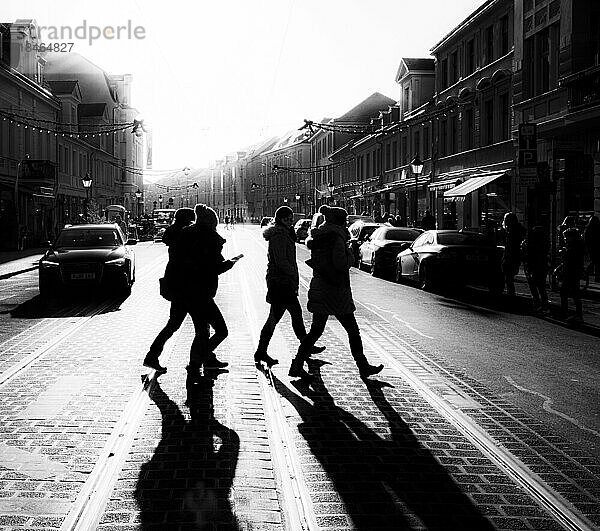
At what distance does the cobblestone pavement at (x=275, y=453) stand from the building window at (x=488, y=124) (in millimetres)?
26002

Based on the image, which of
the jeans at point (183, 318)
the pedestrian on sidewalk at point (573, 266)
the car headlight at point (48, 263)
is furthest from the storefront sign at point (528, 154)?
the jeans at point (183, 318)

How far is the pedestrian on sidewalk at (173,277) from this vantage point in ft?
26.3

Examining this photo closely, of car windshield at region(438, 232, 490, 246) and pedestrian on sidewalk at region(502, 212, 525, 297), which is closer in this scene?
pedestrian on sidewalk at region(502, 212, 525, 297)

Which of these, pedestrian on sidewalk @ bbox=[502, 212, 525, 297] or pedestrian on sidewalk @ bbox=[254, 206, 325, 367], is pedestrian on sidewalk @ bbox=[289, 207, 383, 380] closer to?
pedestrian on sidewalk @ bbox=[254, 206, 325, 367]

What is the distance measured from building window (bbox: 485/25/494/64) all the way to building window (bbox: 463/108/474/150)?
107 inches

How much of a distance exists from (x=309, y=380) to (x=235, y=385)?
76 centimetres

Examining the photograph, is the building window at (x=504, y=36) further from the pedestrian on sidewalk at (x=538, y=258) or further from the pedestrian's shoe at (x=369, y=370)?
the pedestrian's shoe at (x=369, y=370)

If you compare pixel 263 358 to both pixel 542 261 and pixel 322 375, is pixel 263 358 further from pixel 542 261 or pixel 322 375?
pixel 542 261

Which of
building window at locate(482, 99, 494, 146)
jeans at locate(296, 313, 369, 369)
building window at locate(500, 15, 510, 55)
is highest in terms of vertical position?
building window at locate(500, 15, 510, 55)

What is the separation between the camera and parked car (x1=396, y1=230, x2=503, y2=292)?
1780cm

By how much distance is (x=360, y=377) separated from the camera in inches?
324

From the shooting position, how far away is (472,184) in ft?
107

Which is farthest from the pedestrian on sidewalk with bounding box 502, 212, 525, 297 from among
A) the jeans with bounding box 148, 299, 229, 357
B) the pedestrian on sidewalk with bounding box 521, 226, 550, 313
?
the jeans with bounding box 148, 299, 229, 357

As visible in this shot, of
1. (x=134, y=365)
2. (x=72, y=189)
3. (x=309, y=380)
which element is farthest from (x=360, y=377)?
(x=72, y=189)
